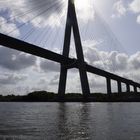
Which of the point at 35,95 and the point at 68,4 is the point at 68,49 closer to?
the point at 68,4

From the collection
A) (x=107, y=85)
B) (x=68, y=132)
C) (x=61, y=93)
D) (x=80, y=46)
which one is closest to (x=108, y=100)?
(x=107, y=85)

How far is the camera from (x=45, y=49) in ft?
165

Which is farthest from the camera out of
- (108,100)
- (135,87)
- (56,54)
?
(135,87)

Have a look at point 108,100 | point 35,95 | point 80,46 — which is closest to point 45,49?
point 80,46

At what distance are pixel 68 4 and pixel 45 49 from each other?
13.1 metres

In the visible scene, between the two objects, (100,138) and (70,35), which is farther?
(70,35)

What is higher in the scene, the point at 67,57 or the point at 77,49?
the point at 77,49

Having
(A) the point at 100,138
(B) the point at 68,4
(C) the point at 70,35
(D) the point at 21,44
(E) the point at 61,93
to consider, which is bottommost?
(A) the point at 100,138

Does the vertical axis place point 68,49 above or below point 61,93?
above

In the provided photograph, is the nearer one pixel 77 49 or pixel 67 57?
→ pixel 77 49

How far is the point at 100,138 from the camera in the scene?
13.0 m

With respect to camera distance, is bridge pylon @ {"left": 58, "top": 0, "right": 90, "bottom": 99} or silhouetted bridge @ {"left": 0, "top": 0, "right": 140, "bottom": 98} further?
bridge pylon @ {"left": 58, "top": 0, "right": 90, "bottom": 99}

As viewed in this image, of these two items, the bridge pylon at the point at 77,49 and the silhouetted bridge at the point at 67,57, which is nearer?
the silhouetted bridge at the point at 67,57

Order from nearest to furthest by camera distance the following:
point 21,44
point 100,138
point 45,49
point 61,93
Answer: point 100,138 → point 21,44 → point 45,49 → point 61,93
